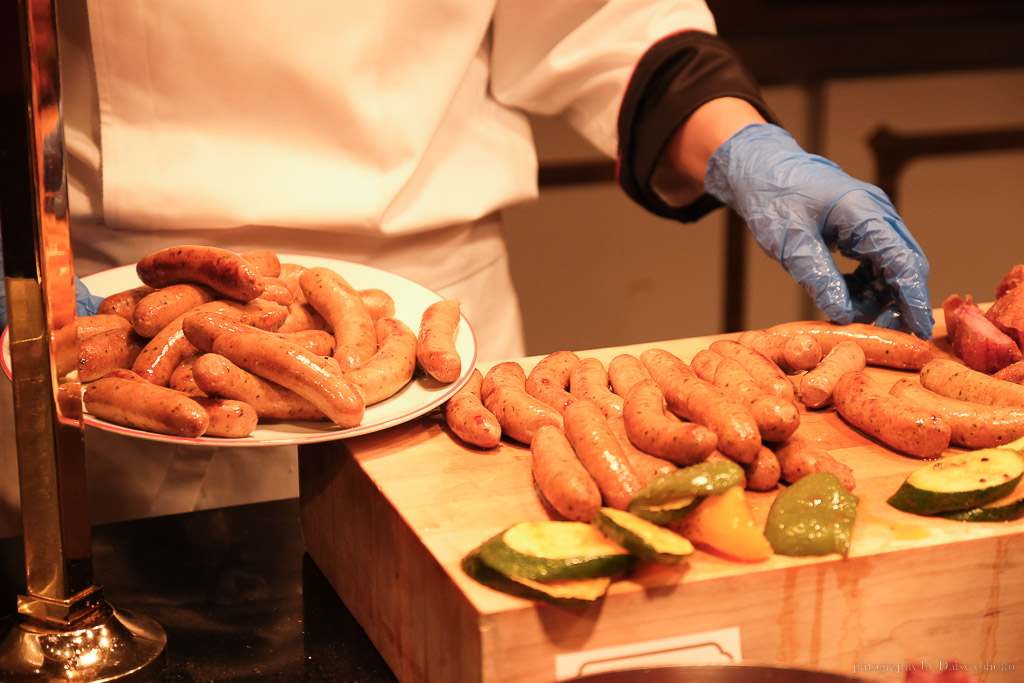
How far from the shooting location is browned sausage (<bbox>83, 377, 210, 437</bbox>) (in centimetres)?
147

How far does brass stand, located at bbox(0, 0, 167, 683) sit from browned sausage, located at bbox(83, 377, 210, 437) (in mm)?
192

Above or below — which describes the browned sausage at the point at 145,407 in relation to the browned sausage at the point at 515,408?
above

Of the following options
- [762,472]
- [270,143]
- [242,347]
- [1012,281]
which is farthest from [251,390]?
[1012,281]

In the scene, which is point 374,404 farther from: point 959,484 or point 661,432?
point 959,484

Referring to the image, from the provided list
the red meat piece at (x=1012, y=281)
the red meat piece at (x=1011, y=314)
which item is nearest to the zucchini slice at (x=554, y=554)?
the red meat piece at (x=1011, y=314)

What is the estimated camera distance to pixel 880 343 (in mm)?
1992

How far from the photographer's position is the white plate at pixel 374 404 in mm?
1519

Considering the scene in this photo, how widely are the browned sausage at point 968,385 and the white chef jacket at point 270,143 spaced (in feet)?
3.80

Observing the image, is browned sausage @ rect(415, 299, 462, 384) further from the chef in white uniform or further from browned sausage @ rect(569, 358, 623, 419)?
the chef in white uniform

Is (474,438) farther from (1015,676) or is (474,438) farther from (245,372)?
(1015,676)

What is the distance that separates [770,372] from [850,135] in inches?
172

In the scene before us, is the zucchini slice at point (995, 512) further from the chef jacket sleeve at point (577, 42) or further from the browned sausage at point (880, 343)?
the chef jacket sleeve at point (577, 42)

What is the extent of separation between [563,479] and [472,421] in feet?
1.01

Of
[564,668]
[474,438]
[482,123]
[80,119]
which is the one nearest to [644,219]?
[482,123]
